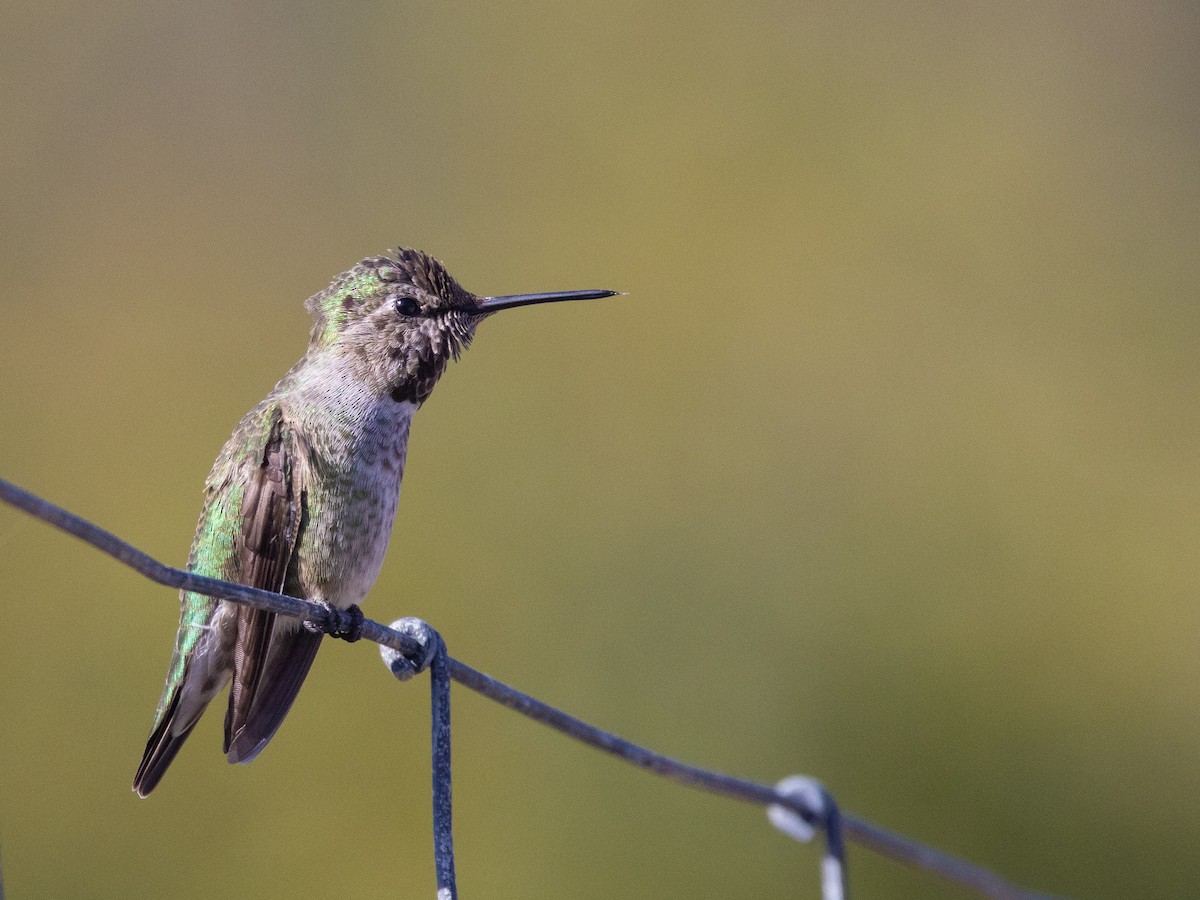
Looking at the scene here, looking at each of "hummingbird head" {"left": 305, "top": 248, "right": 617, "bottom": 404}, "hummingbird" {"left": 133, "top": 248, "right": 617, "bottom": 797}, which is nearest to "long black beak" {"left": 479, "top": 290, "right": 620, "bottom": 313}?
"hummingbird head" {"left": 305, "top": 248, "right": 617, "bottom": 404}

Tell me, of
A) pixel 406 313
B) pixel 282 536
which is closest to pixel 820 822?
pixel 282 536

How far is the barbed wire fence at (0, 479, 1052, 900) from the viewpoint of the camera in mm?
1371

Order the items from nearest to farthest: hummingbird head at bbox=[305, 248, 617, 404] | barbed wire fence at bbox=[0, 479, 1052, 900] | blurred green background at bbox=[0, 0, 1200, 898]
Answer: barbed wire fence at bbox=[0, 479, 1052, 900]
hummingbird head at bbox=[305, 248, 617, 404]
blurred green background at bbox=[0, 0, 1200, 898]

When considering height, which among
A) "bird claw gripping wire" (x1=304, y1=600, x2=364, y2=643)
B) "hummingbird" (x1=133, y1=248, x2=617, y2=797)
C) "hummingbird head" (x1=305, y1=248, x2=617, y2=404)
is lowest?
"bird claw gripping wire" (x1=304, y1=600, x2=364, y2=643)

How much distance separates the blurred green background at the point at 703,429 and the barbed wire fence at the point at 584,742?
2401mm

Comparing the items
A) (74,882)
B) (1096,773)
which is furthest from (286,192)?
(1096,773)

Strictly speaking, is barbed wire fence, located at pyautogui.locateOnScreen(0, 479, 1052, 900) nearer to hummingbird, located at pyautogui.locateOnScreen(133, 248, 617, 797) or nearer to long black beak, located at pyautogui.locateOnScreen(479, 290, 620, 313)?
hummingbird, located at pyautogui.locateOnScreen(133, 248, 617, 797)

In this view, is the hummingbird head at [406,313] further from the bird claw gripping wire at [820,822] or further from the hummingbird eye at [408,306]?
the bird claw gripping wire at [820,822]

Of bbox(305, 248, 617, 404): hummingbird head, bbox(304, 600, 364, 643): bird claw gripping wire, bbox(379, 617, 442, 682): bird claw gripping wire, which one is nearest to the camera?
bbox(379, 617, 442, 682): bird claw gripping wire

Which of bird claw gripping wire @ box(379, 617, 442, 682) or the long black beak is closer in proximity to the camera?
bird claw gripping wire @ box(379, 617, 442, 682)

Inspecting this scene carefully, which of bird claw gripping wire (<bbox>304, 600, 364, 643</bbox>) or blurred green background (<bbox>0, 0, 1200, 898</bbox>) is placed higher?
blurred green background (<bbox>0, 0, 1200, 898</bbox>)

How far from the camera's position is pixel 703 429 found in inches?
198

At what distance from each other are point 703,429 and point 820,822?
3.32 meters

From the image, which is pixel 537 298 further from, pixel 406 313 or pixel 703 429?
pixel 703 429
